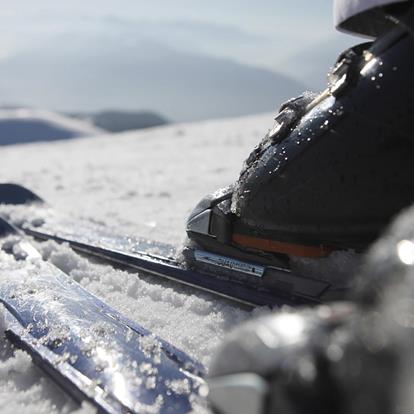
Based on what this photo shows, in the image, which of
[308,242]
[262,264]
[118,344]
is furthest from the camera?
[262,264]

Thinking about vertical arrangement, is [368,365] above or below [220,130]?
above

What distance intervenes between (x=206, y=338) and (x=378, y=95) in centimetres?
56

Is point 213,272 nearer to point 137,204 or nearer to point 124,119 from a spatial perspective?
point 137,204

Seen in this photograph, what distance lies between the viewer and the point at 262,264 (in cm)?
128

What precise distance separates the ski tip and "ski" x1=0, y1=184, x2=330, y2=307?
0.52 metres

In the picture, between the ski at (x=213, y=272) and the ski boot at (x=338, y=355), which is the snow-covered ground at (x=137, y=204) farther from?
the ski boot at (x=338, y=355)

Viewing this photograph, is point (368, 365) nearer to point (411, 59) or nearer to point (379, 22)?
point (411, 59)

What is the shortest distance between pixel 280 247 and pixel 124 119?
41634mm

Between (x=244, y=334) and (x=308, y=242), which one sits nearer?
(x=244, y=334)

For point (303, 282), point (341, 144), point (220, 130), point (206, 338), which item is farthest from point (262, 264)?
point (220, 130)

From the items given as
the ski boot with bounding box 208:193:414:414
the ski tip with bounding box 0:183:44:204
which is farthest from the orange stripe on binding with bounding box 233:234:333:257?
the ski tip with bounding box 0:183:44:204

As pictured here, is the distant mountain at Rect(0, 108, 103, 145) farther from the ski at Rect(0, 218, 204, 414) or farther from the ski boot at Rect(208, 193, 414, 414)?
the ski boot at Rect(208, 193, 414, 414)

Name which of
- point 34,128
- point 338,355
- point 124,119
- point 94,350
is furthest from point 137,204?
point 124,119

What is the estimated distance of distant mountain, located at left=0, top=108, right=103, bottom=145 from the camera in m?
23.3
